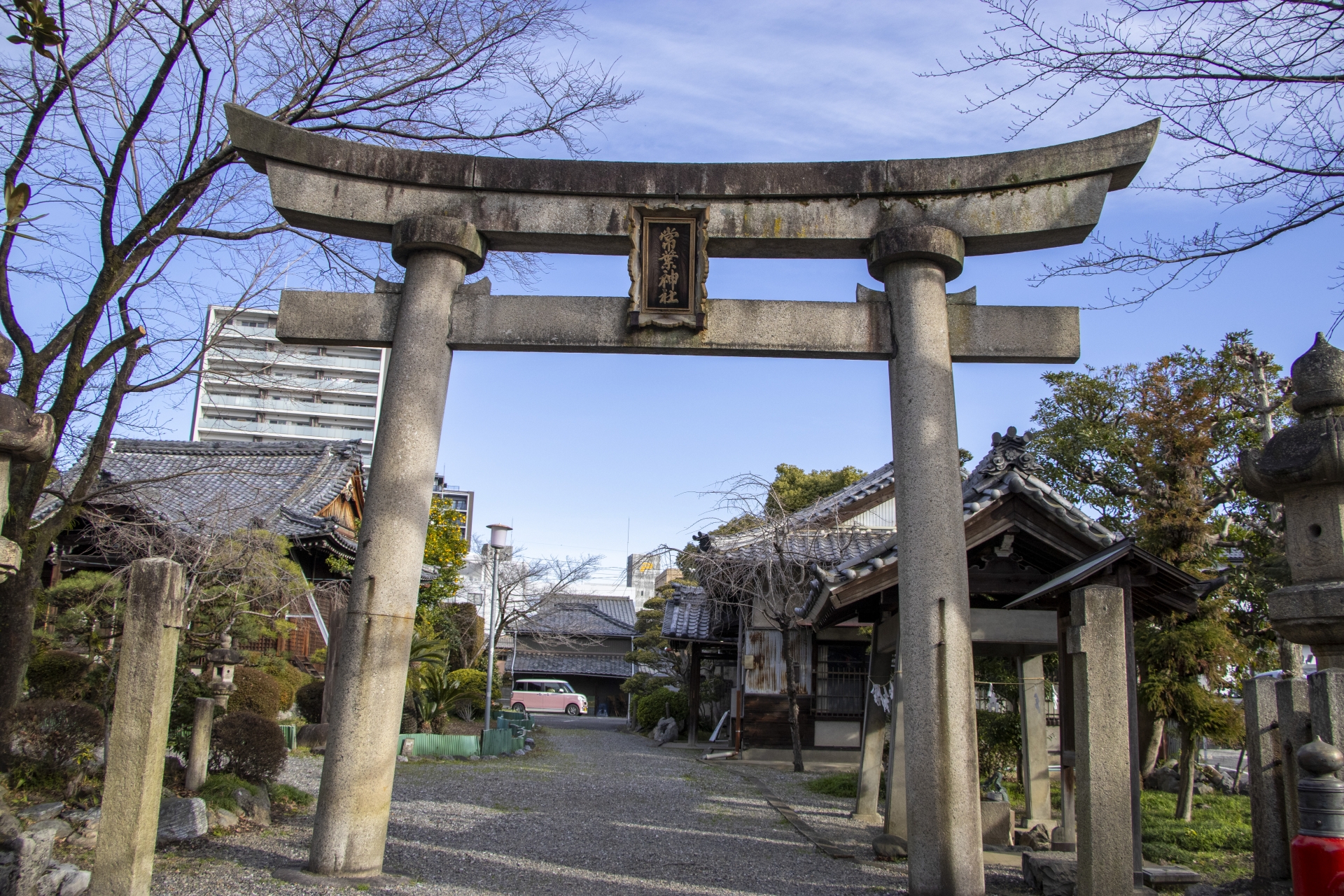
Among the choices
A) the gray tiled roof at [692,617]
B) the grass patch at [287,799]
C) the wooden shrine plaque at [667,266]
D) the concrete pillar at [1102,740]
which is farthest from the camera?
the gray tiled roof at [692,617]

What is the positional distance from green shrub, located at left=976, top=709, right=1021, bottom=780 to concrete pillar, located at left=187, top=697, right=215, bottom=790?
8897 mm

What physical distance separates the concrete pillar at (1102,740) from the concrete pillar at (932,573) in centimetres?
111

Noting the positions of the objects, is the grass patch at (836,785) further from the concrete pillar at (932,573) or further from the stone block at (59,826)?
the stone block at (59,826)

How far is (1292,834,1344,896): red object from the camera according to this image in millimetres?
4184

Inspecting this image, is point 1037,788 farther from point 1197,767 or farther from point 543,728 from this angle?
point 543,728

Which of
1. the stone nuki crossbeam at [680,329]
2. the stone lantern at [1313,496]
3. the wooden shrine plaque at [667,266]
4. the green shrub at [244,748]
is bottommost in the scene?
the green shrub at [244,748]

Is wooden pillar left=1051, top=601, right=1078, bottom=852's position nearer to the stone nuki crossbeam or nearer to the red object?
the stone nuki crossbeam

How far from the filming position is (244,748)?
9750 mm

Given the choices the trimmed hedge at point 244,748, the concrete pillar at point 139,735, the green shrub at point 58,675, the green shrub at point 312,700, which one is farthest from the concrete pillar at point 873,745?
the green shrub at point 312,700

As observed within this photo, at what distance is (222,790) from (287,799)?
1.37m

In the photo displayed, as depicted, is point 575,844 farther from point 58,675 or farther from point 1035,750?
point 58,675

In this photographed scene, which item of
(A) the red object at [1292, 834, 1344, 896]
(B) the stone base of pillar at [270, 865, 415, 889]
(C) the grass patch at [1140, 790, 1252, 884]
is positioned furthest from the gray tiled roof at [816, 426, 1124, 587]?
(B) the stone base of pillar at [270, 865, 415, 889]

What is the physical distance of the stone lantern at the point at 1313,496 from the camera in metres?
5.17

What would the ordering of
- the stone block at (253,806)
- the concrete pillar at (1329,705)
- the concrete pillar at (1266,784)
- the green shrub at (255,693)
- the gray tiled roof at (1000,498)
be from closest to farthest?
the concrete pillar at (1329,705), the concrete pillar at (1266,784), the stone block at (253,806), the gray tiled roof at (1000,498), the green shrub at (255,693)
